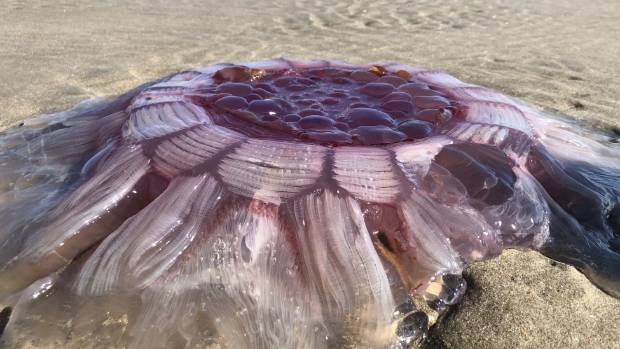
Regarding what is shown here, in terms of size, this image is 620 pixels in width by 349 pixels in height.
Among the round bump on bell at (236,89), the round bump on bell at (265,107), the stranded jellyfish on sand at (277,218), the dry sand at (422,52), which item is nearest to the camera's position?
the stranded jellyfish on sand at (277,218)

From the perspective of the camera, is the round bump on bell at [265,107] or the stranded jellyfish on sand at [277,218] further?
the round bump on bell at [265,107]

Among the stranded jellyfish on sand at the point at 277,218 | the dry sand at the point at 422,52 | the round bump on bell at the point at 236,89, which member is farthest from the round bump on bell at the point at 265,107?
the dry sand at the point at 422,52

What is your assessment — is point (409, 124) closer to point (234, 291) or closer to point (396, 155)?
point (396, 155)

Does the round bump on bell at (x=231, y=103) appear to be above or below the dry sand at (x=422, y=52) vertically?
above

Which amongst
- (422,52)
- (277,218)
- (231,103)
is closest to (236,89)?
(231,103)

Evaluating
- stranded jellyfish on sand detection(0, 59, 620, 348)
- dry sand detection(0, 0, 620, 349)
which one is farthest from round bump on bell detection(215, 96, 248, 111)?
dry sand detection(0, 0, 620, 349)

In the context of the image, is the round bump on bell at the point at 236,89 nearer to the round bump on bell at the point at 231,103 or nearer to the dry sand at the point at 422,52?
the round bump on bell at the point at 231,103
